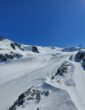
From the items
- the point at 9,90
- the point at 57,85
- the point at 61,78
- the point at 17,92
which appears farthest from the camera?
the point at 9,90

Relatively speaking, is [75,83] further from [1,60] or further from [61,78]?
[1,60]

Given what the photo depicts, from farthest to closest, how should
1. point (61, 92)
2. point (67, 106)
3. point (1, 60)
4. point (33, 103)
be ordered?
1. point (1, 60)
2. point (61, 92)
3. point (33, 103)
4. point (67, 106)

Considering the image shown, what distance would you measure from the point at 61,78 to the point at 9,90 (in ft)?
57.1

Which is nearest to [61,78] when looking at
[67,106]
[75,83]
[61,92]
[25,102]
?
[75,83]

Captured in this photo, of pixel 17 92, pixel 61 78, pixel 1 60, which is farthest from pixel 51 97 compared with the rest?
pixel 1 60

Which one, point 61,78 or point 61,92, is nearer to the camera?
point 61,92

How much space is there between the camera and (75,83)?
44.8 metres

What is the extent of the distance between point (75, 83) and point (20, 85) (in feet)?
75.2

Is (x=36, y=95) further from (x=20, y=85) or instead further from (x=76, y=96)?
(x=20, y=85)

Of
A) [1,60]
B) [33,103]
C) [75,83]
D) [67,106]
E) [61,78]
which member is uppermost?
[1,60]

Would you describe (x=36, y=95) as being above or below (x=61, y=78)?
below

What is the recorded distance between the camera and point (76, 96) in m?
36.8

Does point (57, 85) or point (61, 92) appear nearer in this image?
point (61, 92)

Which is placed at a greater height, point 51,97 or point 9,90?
point 9,90
